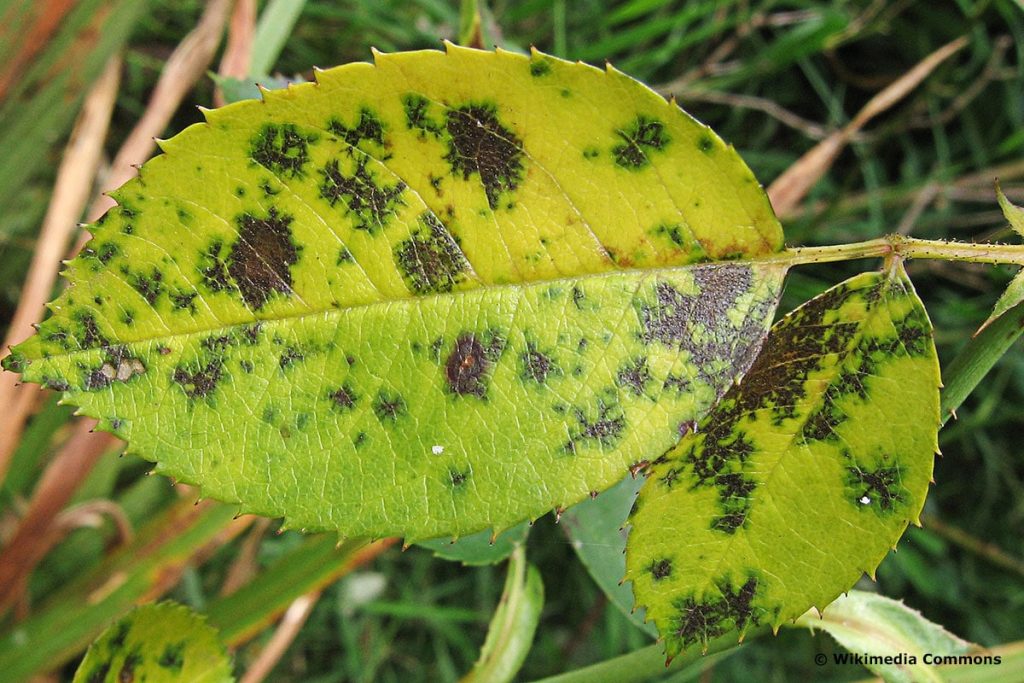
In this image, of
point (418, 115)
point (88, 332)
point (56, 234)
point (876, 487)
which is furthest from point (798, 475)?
point (56, 234)

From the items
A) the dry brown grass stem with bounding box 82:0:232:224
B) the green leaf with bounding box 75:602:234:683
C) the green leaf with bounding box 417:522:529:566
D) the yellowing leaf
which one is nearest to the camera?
the yellowing leaf

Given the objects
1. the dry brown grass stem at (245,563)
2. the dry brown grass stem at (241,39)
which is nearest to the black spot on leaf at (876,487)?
the dry brown grass stem at (241,39)

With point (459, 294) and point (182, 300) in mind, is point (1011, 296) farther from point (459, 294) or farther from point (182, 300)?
point (182, 300)

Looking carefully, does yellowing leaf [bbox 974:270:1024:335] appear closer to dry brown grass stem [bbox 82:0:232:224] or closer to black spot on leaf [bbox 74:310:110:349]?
black spot on leaf [bbox 74:310:110:349]

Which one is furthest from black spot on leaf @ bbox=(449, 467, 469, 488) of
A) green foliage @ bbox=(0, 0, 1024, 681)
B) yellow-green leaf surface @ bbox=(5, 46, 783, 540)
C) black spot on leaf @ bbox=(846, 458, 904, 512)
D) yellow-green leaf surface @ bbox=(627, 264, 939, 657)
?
green foliage @ bbox=(0, 0, 1024, 681)

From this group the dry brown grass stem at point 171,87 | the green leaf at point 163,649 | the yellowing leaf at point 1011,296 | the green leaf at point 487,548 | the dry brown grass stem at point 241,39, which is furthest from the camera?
the dry brown grass stem at point 171,87

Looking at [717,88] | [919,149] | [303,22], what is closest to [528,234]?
[717,88]

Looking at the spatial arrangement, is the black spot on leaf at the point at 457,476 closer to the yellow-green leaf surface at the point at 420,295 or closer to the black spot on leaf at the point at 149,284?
the yellow-green leaf surface at the point at 420,295

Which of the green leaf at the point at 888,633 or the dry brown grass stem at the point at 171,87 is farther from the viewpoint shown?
the dry brown grass stem at the point at 171,87
